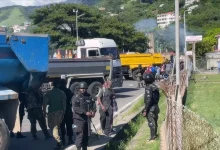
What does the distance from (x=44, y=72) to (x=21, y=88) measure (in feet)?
2.44

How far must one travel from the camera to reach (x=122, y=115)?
51.6ft

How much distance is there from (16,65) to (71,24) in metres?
50.0

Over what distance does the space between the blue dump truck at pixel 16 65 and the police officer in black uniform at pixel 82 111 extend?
1.39 meters

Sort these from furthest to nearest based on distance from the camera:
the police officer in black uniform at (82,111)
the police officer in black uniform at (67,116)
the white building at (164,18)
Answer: the white building at (164,18), the police officer in black uniform at (67,116), the police officer in black uniform at (82,111)

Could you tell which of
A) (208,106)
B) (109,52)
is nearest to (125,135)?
(208,106)

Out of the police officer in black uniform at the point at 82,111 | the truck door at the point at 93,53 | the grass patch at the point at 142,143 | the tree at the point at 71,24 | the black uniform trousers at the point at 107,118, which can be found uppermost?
the tree at the point at 71,24

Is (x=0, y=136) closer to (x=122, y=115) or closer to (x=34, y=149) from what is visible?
(x=34, y=149)

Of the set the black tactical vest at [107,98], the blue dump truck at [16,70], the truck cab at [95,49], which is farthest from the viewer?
Result: the truck cab at [95,49]

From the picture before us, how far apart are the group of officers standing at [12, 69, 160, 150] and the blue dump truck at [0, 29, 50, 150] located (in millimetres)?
689

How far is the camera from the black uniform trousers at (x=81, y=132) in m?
9.33

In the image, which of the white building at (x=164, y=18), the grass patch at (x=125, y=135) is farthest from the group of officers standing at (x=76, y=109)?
the white building at (x=164, y=18)

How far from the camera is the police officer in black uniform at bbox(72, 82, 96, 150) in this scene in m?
9.27

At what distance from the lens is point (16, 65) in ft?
33.0

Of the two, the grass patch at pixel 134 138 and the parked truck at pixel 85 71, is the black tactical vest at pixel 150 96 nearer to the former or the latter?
the grass patch at pixel 134 138
